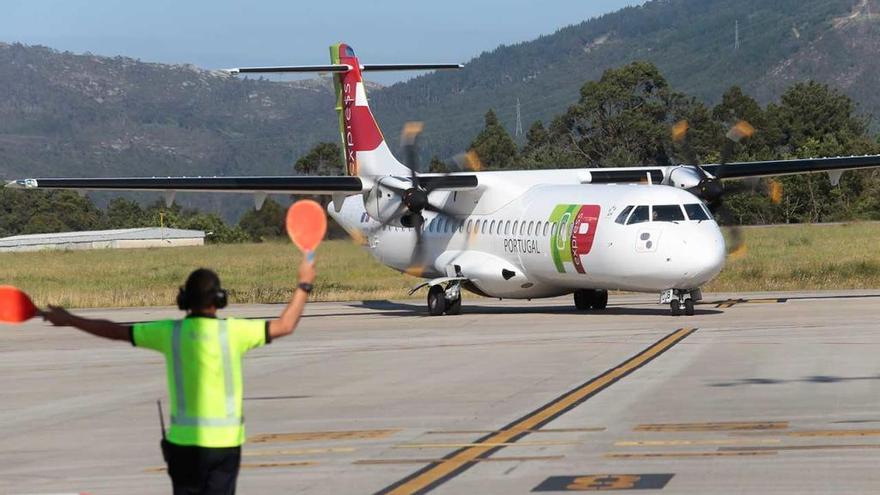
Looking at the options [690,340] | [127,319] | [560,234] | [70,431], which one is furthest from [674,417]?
[127,319]

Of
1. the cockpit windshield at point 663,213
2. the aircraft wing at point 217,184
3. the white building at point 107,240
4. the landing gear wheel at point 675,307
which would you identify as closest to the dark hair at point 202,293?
the cockpit windshield at point 663,213

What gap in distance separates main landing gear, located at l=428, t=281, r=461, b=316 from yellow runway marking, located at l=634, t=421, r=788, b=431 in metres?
17.7

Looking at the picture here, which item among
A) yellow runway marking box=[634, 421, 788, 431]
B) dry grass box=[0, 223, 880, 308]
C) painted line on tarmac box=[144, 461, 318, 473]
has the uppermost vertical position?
painted line on tarmac box=[144, 461, 318, 473]

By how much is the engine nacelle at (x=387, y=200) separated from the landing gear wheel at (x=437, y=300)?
1649 mm

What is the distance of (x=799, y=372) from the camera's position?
16891 mm

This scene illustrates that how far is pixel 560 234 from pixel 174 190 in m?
7.84

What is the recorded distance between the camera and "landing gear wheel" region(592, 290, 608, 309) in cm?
3038

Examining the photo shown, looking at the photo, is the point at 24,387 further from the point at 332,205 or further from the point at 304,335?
the point at 332,205

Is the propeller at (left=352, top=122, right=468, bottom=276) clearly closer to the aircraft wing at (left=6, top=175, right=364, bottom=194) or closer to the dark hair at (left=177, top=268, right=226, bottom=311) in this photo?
the aircraft wing at (left=6, top=175, right=364, bottom=194)

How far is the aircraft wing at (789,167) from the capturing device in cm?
3122

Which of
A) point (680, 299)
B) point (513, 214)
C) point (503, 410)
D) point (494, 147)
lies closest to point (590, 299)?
point (513, 214)

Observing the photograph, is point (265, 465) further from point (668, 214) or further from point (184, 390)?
point (668, 214)

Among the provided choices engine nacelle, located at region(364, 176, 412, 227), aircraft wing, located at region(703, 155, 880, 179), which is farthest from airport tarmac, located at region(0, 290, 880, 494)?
aircraft wing, located at region(703, 155, 880, 179)

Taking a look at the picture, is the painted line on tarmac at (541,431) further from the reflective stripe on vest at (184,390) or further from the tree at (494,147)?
the tree at (494,147)
